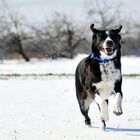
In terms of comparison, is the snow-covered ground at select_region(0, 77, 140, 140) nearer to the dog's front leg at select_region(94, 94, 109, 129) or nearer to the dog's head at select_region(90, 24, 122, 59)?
the dog's front leg at select_region(94, 94, 109, 129)

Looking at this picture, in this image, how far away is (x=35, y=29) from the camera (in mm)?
60281

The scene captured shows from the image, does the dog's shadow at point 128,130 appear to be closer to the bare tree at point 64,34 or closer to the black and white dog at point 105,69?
the black and white dog at point 105,69

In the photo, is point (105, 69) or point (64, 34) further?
point (64, 34)

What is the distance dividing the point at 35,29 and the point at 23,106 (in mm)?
47816

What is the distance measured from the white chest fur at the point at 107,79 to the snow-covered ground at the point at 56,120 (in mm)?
630

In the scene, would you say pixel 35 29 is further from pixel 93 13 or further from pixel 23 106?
pixel 23 106

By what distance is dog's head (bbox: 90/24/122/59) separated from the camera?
27.1 ft

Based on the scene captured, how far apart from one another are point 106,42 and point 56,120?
247 cm

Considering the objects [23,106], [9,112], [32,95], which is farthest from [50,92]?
[9,112]

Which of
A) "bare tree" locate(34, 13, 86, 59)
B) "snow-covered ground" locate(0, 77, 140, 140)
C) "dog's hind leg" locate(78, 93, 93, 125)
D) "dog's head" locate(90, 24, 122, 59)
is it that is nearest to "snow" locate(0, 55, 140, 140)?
"snow-covered ground" locate(0, 77, 140, 140)

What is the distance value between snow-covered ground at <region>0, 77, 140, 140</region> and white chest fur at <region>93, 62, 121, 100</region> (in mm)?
630

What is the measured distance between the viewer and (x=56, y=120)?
10141 millimetres

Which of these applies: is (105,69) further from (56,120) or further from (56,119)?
(56,119)

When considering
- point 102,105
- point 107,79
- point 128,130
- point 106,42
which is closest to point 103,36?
point 106,42
